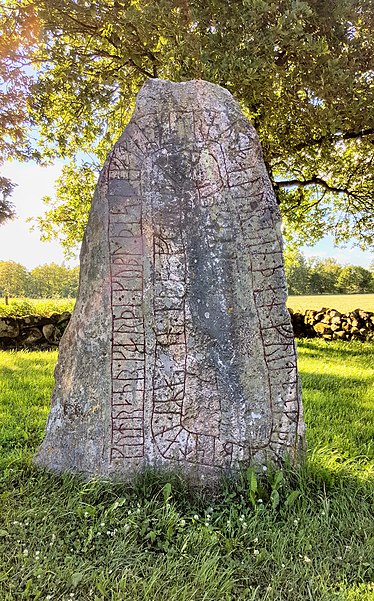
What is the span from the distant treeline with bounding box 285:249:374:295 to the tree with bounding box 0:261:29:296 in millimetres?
15348

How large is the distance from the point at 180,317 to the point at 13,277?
84.9ft

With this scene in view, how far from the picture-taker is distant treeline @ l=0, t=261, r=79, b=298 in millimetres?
25375

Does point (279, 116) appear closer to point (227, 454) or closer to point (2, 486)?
point (227, 454)

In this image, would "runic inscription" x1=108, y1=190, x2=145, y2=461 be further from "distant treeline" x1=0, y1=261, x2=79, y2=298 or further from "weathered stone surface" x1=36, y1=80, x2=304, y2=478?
"distant treeline" x1=0, y1=261, x2=79, y2=298

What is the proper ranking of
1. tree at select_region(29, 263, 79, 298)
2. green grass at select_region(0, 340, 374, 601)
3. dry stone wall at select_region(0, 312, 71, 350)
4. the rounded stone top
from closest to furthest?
green grass at select_region(0, 340, 374, 601) → the rounded stone top → dry stone wall at select_region(0, 312, 71, 350) → tree at select_region(29, 263, 79, 298)

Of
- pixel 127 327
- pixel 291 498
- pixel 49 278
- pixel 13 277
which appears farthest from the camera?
pixel 13 277

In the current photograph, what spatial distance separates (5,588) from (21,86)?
9.93 metres

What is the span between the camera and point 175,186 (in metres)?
3.63

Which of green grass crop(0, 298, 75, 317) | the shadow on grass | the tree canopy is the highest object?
the tree canopy

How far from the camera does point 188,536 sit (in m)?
2.88

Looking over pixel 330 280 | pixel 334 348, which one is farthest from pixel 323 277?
pixel 334 348

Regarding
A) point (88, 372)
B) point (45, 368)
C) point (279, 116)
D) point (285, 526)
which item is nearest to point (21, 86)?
point (279, 116)

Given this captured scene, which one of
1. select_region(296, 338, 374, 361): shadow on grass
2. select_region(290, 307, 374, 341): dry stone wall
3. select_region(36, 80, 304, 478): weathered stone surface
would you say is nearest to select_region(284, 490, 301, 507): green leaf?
select_region(36, 80, 304, 478): weathered stone surface

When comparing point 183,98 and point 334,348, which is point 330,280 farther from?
point 183,98
